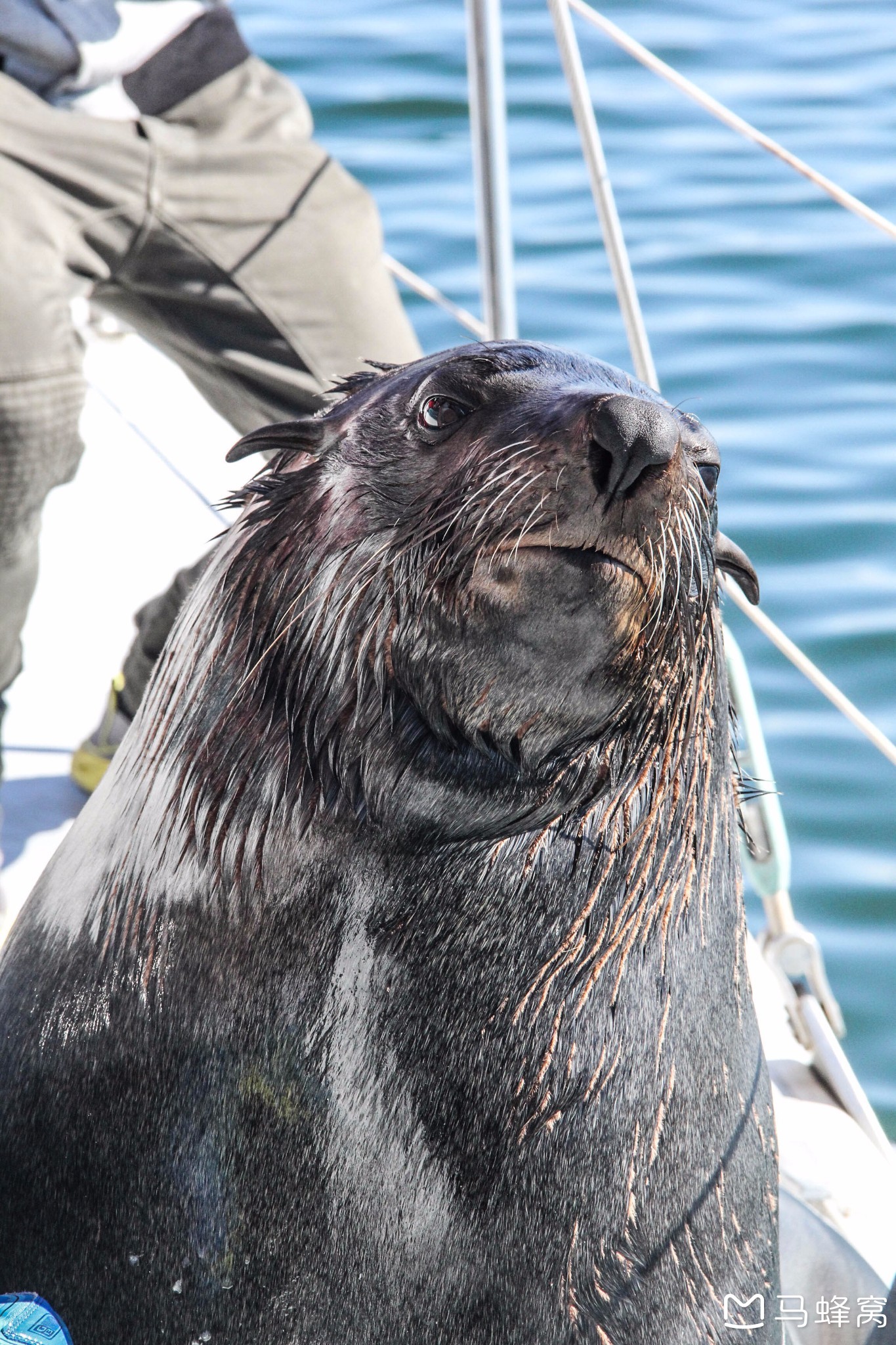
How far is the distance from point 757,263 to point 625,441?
6192 mm

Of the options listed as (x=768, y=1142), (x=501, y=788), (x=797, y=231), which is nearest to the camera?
(x=501, y=788)

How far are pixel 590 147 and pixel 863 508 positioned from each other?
2791 mm

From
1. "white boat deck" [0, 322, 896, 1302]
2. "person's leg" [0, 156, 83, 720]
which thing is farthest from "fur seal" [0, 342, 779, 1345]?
"person's leg" [0, 156, 83, 720]

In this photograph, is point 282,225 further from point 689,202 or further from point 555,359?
point 689,202

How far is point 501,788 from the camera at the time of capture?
1.29 m

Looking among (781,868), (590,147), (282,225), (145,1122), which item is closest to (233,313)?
(282,225)

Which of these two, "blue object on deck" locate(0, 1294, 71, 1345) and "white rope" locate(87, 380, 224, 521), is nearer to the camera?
"blue object on deck" locate(0, 1294, 71, 1345)

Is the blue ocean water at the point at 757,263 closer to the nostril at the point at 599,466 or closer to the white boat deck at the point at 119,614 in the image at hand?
the white boat deck at the point at 119,614

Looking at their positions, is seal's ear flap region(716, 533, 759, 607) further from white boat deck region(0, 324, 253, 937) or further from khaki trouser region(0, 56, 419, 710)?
white boat deck region(0, 324, 253, 937)

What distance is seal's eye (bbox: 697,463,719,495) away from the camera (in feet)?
4.42

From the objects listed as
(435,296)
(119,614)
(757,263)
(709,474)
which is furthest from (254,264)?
(757,263)

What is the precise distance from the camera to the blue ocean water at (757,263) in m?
4.42

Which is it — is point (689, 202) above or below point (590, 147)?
above

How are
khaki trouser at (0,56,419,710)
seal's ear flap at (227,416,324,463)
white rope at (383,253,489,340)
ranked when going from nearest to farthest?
1. seal's ear flap at (227,416,324,463)
2. khaki trouser at (0,56,419,710)
3. white rope at (383,253,489,340)
